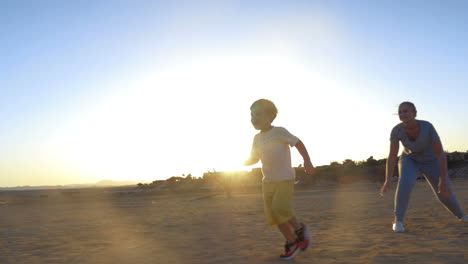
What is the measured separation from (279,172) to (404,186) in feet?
8.16

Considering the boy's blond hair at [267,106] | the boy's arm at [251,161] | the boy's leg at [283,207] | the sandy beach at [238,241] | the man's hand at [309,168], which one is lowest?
the sandy beach at [238,241]

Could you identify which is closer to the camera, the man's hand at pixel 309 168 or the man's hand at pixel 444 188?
the man's hand at pixel 309 168

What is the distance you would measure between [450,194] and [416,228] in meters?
0.71

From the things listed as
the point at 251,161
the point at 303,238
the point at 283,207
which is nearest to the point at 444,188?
the point at 303,238

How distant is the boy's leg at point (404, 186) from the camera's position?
6461mm

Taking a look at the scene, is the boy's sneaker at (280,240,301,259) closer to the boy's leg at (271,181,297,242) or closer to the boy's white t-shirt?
the boy's leg at (271,181,297,242)

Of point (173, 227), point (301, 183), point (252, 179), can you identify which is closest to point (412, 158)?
point (173, 227)

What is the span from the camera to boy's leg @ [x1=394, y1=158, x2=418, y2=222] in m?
6.46

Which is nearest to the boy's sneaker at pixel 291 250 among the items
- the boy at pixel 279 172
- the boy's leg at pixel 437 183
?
the boy at pixel 279 172

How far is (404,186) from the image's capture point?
6582 mm

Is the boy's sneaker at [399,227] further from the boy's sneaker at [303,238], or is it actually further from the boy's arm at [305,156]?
the boy's arm at [305,156]

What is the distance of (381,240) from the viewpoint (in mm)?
5629

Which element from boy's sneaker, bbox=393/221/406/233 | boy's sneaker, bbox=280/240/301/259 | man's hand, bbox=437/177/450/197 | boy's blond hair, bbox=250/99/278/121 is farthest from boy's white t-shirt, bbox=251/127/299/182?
man's hand, bbox=437/177/450/197

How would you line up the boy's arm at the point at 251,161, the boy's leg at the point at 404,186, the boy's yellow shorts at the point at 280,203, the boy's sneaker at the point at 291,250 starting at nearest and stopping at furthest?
the boy's sneaker at the point at 291,250 → the boy's yellow shorts at the point at 280,203 → the boy's arm at the point at 251,161 → the boy's leg at the point at 404,186
